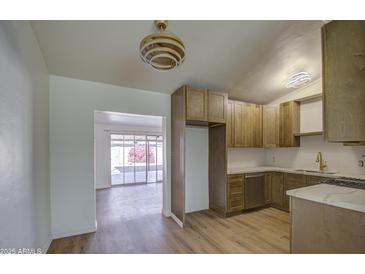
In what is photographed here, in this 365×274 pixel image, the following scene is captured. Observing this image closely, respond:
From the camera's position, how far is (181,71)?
2643mm

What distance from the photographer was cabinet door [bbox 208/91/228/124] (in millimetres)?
3007

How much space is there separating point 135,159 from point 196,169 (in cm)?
387

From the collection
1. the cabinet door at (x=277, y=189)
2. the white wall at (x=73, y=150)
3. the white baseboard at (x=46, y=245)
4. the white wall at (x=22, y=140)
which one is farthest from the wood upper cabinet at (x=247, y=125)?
the white baseboard at (x=46, y=245)

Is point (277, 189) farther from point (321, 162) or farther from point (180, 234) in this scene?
point (180, 234)

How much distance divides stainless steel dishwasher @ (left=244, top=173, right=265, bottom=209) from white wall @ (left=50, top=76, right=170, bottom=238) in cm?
290

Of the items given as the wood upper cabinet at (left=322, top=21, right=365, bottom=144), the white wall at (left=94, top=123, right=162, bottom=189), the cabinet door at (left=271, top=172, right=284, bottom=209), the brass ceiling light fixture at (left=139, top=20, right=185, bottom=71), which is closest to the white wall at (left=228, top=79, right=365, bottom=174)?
the cabinet door at (left=271, top=172, right=284, bottom=209)

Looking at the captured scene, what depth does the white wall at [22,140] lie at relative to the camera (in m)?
1.09

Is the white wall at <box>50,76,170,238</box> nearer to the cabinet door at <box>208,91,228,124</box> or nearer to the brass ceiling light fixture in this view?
the brass ceiling light fixture

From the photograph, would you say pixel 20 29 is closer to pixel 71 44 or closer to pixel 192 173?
pixel 71 44

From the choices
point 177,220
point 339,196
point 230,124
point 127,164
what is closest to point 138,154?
point 127,164

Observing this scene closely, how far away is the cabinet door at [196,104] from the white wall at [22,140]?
2.01m

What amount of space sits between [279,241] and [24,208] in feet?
10.1

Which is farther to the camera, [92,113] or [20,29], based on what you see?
[92,113]
